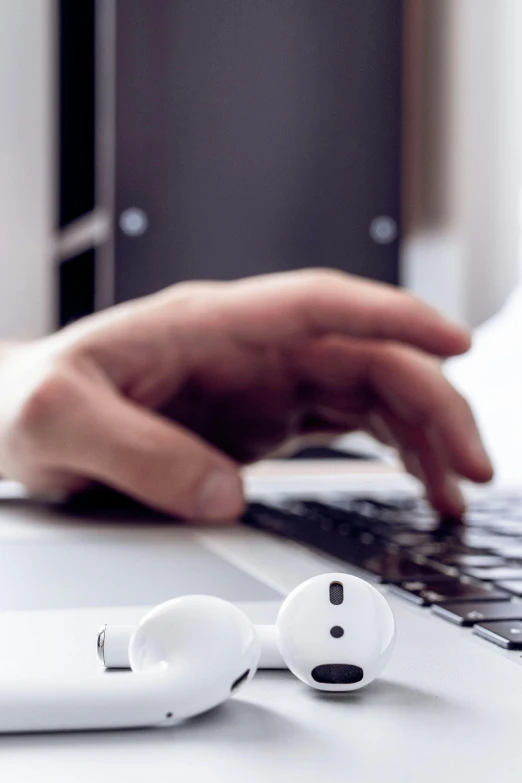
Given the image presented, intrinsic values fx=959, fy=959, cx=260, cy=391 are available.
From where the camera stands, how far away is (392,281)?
1.50m

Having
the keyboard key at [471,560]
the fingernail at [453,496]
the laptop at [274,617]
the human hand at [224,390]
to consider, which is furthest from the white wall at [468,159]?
the keyboard key at [471,560]

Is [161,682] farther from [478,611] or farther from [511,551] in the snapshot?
[511,551]

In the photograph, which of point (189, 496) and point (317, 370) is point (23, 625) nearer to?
point (189, 496)

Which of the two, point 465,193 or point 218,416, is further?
point 465,193

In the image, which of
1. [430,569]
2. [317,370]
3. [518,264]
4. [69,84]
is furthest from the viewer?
[69,84]

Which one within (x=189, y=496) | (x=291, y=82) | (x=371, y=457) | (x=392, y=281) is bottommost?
(x=371, y=457)

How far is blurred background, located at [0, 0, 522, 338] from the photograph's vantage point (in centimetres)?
135

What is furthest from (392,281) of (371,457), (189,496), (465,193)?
(189,496)

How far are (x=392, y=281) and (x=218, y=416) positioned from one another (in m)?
0.70

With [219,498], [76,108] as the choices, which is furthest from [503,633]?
[76,108]

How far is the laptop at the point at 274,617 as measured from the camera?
20 centimetres

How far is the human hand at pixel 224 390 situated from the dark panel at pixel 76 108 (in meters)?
0.88

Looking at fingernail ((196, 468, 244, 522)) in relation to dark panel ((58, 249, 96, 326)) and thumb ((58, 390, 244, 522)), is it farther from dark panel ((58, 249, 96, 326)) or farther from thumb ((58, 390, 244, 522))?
dark panel ((58, 249, 96, 326))

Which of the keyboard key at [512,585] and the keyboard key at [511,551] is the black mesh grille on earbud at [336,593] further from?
the keyboard key at [511,551]
